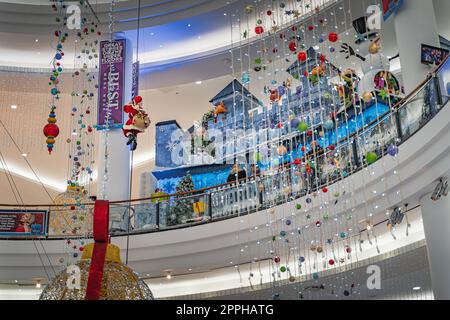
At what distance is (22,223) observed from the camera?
11383mm

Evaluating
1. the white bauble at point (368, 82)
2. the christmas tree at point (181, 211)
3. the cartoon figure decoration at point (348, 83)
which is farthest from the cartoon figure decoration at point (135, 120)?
the white bauble at point (368, 82)

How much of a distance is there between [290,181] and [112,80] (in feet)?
14.7

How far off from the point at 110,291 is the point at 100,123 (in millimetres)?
8773

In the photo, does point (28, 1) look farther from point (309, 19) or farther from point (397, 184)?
point (397, 184)

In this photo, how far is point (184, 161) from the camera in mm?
14867

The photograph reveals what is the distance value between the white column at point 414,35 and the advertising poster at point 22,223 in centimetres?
689

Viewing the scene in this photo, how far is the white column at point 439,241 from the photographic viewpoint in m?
8.13

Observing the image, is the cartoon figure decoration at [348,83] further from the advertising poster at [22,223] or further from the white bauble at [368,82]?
the advertising poster at [22,223]

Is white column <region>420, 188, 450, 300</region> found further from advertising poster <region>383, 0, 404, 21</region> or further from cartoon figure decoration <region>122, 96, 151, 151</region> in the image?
cartoon figure decoration <region>122, 96, 151, 151</region>

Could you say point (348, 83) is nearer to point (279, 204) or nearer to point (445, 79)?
point (279, 204)

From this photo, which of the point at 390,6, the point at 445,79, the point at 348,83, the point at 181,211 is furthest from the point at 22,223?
the point at 445,79

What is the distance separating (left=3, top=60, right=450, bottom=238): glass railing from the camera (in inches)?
327
